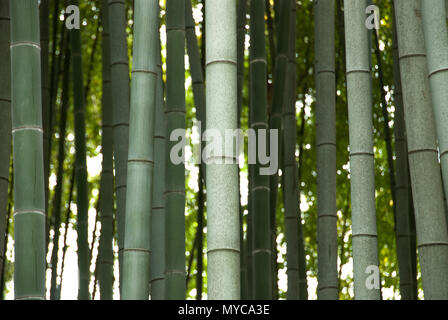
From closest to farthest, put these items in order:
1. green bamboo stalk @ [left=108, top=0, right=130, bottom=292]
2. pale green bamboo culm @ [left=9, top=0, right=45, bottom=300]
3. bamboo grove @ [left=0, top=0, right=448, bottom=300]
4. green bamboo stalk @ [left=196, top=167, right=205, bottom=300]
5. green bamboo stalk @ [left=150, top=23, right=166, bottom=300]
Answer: bamboo grove @ [left=0, top=0, right=448, bottom=300], pale green bamboo culm @ [left=9, top=0, right=45, bottom=300], green bamboo stalk @ [left=150, top=23, right=166, bottom=300], green bamboo stalk @ [left=108, top=0, right=130, bottom=292], green bamboo stalk @ [left=196, top=167, right=205, bottom=300]

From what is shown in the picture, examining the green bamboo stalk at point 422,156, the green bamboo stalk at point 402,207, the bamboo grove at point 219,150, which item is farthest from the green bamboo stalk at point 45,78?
the green bamboo stalk at point 422,156

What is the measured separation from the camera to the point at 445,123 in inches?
95.7

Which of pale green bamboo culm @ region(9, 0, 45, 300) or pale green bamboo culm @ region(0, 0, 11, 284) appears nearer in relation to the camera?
pale green bamboo culm @ region(9, 0, 45, 300)

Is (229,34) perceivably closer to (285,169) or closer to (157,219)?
(157,219)

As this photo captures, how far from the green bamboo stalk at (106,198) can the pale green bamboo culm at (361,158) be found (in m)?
1.93

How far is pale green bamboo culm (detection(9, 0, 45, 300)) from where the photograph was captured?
99.3 inches

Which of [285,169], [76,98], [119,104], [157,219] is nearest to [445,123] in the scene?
[157,219]

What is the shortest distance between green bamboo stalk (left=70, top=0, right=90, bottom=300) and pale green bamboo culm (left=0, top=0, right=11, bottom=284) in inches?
Answer: 31.9

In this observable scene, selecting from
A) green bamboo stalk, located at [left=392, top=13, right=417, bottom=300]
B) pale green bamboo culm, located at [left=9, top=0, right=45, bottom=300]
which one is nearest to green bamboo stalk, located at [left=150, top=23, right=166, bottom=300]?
pale green bamboo culm, located at [left=9, top=0, right=45, bottom=300]

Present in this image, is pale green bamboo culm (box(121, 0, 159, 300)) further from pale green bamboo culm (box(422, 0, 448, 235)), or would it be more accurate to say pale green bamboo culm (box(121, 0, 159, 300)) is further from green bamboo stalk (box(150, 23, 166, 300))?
pale green bamboo culm (box(422, 0, 448, 235))

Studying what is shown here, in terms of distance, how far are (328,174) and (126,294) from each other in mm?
1419

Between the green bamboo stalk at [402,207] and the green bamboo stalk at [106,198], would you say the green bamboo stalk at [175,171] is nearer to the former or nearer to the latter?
the green bamboo stalk at [106,198]

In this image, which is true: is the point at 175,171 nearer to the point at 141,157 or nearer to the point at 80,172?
the point at 141,157

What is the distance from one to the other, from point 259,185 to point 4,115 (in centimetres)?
117
